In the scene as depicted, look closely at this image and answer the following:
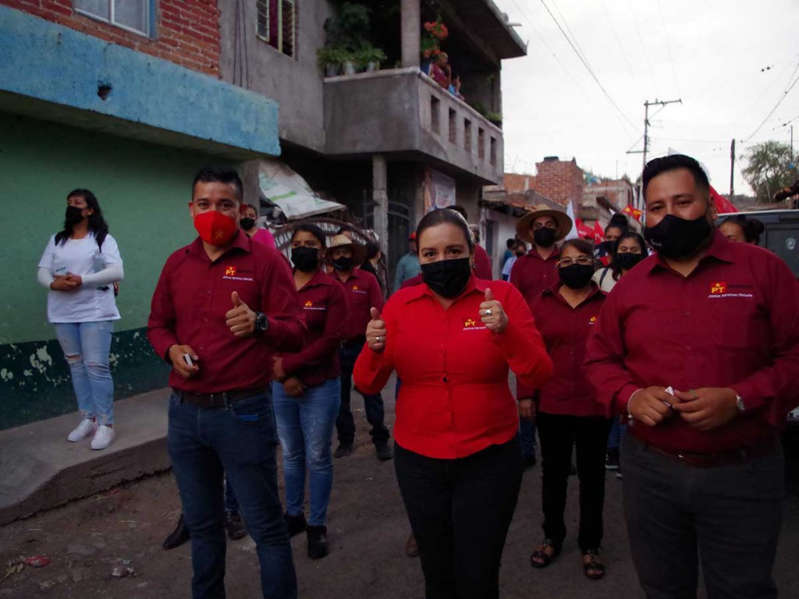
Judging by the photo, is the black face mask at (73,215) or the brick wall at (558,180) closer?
the black face mask at (73,215)

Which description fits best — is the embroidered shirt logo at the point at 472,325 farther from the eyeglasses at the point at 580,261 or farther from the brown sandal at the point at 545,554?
the brown sandal at the point at 545,554

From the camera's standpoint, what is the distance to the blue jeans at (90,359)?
4980 millimetres

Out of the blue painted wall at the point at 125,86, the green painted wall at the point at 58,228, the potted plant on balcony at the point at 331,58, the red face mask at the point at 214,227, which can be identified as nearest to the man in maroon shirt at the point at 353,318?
the blue painted wall at the point at 125,86

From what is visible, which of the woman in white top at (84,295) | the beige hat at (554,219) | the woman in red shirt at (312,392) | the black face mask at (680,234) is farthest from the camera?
the beige hat at (554,219)

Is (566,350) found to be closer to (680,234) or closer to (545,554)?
(545,554)

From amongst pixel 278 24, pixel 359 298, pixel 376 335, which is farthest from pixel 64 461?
pixel 278 24

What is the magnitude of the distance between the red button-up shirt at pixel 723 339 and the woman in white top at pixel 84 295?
165 inches

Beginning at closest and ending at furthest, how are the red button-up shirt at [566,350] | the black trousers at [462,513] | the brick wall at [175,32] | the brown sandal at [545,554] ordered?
1. the black trousers at [462,513]
2. the red button-up shirt at [566,350]
3. the brown sandal at [545,554]
4. the brick wall at [175,32]

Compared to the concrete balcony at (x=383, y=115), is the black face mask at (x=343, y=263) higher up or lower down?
lower down

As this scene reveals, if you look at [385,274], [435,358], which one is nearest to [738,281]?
[435,358]

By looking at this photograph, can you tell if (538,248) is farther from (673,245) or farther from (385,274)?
(385,274)

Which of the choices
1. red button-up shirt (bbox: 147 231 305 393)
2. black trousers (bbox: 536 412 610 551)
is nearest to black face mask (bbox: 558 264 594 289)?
black trousers (bbox: 536 412 610 551)

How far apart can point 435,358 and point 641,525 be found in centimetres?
97

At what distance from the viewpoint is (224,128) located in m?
7.03
